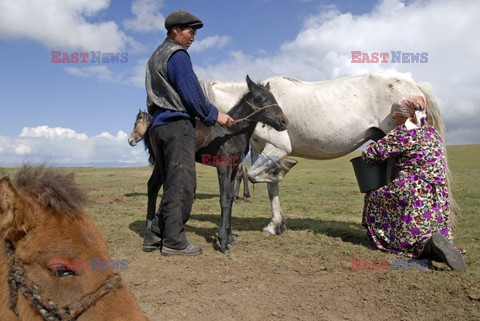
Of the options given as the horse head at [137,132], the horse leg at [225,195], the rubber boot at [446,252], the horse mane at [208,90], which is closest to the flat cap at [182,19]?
the horse mane at [208,90]

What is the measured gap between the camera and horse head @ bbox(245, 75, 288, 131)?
5.86 m

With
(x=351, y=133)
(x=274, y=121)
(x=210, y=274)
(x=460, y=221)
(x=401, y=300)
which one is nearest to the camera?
(x=401, y=300)

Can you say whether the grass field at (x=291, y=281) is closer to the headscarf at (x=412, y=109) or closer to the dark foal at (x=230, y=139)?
the dark foal at (x=230, y=139)

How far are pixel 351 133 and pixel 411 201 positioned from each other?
172cm

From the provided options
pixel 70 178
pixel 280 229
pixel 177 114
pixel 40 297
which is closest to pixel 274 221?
pixel 280 229

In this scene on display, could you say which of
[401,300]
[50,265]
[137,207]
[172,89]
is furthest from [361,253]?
[137,207]

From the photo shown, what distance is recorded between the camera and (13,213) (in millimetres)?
1775

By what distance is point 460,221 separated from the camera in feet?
24.9

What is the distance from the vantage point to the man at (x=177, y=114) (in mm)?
4641

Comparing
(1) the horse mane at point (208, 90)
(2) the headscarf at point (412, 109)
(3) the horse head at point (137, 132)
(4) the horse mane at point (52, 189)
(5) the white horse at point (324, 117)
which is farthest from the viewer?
(3) the horse head at point (137, 132)

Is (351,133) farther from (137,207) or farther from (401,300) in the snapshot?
(137,207)

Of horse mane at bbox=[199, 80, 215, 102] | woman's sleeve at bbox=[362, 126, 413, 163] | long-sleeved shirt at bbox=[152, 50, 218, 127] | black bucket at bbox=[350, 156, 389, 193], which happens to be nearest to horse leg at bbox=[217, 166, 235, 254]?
long-sleeved shirt at bbox=[152, 50, 218, 127]

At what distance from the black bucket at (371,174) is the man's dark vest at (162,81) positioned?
9.02ft

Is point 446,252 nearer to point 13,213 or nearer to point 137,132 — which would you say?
point 13,213
